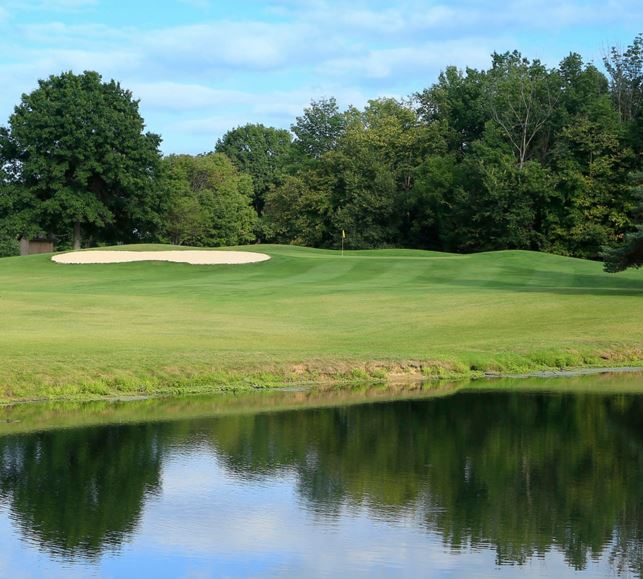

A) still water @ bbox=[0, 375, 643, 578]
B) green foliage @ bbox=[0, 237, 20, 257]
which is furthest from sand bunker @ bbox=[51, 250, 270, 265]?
green foliage @ bbox=[0, 237, 20, 257]

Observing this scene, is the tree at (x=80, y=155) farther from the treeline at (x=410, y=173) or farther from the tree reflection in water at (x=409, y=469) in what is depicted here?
the tree reflection in water at (x=409, y=469)

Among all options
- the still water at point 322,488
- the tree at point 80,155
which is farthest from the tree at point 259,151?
the still water at point 322,488

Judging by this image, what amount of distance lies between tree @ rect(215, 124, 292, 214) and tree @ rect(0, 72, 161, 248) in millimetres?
49426

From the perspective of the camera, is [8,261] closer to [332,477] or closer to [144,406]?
[144,406]

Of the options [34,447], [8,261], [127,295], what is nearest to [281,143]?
[8,261]

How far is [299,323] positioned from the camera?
3116cm

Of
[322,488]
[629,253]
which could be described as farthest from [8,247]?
[322,488]

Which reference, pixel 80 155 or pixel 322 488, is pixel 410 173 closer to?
pixel 80 155

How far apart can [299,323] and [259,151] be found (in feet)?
373

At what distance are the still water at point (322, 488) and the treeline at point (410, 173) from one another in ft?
180

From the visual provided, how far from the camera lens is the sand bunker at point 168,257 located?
53.6 m

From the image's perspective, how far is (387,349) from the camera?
2584 centimetres

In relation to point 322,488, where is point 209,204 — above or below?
above

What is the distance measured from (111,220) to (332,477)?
2642 inches
